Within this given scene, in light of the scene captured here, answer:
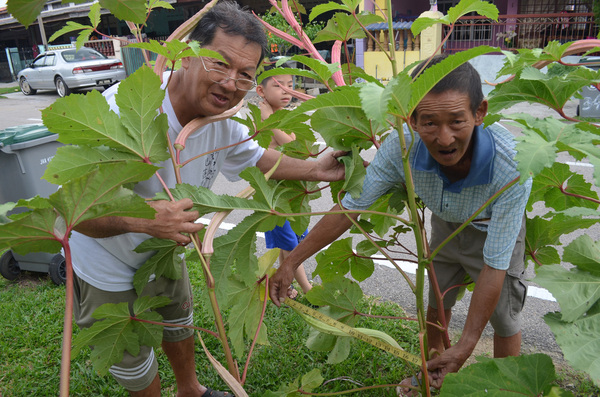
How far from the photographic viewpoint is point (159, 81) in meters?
1.12

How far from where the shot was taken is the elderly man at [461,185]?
1.36m

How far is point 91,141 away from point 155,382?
1.34 meters

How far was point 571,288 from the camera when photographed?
1.00 metres

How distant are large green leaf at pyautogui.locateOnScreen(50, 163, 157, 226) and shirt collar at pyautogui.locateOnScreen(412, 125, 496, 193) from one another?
99 cm

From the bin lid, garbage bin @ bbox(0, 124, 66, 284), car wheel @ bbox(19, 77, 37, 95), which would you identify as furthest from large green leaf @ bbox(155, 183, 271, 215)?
car wheel @ bbox(19, 77, 37, 95)

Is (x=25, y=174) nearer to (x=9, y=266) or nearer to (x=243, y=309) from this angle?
(x=9, y=266)

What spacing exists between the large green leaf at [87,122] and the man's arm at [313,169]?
72 cm

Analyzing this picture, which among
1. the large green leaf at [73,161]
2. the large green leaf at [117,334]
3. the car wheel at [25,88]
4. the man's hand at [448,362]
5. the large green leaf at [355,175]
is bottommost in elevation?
the car wheel at [25,88]

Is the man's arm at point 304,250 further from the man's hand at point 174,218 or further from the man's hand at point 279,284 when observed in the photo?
the man's hand at point 174,218

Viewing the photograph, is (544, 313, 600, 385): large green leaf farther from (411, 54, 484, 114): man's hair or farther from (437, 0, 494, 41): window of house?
(437, 0, 494, 41): window of house

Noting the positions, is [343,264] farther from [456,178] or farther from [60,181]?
[60,181]

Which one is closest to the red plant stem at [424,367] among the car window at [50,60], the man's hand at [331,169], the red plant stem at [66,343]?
the man's hand at [331,169]

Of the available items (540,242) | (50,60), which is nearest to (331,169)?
(540,242)

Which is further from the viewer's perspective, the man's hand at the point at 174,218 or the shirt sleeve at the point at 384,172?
the shirt sleeve at the point at 384,172
